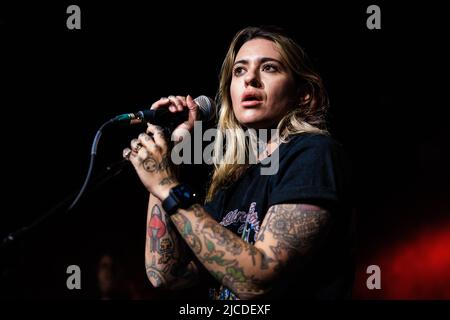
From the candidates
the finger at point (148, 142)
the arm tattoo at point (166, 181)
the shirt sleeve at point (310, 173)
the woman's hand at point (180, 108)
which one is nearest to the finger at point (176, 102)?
the woman's hand at point (180, 108)

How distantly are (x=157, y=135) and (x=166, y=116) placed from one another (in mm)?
132

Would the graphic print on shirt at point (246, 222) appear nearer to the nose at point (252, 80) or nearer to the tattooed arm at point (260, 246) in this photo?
the tattooed arm at point (260, 246)

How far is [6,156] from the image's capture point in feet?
12.6

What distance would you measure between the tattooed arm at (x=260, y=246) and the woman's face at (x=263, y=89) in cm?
53

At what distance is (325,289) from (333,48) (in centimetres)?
240

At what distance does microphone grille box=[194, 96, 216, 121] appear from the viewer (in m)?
1.78

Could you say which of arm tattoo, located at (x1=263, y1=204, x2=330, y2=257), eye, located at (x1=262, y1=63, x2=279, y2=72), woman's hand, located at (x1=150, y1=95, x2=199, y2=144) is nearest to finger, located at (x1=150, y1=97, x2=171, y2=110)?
woman's hand, located at (x1=150, y1=95, x2=199, y2=144)

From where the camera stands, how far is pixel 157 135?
4.95ft

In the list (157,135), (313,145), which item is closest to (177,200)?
(157,135)

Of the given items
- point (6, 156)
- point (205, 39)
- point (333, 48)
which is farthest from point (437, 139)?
point (6, 156)

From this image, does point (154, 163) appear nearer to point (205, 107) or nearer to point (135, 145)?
point (135, 145)

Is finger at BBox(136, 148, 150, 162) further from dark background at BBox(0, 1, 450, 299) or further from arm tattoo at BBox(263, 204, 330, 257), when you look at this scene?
dark background at BBox(0, 1, 450, 299)

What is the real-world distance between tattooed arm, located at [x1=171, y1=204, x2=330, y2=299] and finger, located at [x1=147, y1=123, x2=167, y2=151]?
30 cm

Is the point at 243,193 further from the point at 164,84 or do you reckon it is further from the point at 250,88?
the point at 164,84
